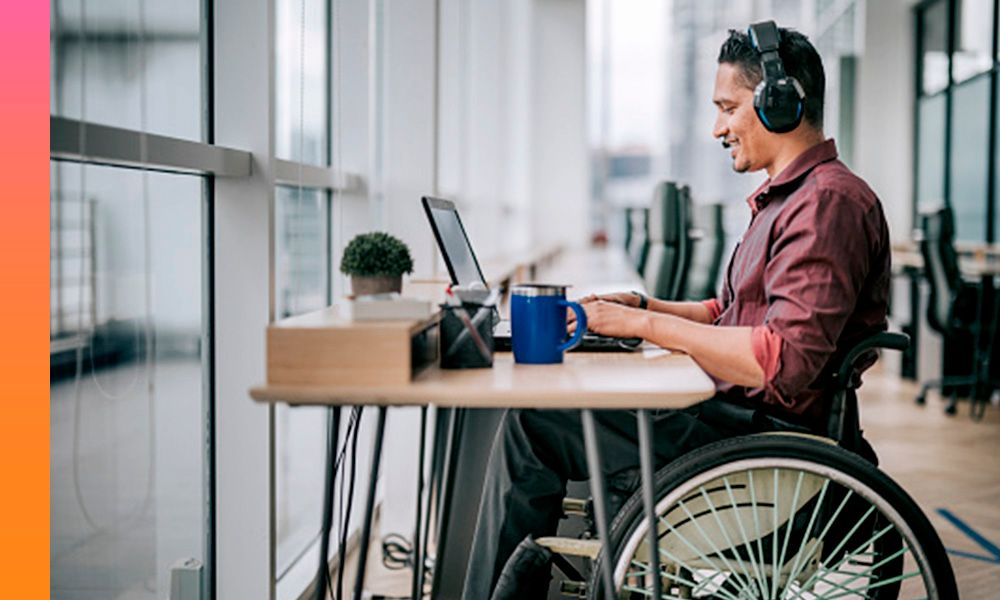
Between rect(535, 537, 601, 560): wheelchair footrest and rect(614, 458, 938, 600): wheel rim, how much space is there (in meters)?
0.10

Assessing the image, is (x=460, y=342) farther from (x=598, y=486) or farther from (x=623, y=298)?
(x=623, y=298)

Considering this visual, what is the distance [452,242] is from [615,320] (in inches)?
13.8

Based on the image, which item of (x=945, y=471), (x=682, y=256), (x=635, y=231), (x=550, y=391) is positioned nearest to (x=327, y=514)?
(x=550, y=391)

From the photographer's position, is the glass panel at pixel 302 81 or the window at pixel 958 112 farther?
the window at pixel 958 112

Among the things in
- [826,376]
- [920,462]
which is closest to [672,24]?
[920,462]

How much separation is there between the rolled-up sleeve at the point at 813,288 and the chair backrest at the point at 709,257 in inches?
129

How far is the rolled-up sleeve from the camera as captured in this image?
1.72 metres

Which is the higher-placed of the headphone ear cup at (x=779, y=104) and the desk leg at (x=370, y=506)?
the headphone ear cup at (x=779, y=104)

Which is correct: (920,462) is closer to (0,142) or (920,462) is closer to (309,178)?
(309,178)

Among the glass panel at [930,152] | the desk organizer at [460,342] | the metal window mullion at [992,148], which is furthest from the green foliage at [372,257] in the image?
the glass panel at [930,152]

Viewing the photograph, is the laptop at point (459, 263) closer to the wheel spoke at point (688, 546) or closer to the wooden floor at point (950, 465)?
the wheel spoke at point (688, 546)

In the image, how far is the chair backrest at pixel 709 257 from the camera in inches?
204

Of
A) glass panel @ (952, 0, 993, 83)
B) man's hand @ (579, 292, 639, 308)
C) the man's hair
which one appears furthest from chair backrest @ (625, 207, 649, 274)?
the man's hair

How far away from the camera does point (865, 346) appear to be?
1760 mm
